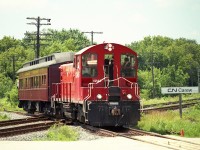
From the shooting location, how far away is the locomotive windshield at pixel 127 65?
18891 mm

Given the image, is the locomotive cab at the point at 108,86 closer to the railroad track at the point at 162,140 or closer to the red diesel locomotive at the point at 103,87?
the red diesel locomotive at the point at 103,87

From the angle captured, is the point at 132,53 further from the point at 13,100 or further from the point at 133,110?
the point at 13,100

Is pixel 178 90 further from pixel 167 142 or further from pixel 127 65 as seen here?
pixel 167 142

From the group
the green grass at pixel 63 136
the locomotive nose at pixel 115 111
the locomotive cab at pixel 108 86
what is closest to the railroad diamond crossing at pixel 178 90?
the locomotive cab at pixel 108 86

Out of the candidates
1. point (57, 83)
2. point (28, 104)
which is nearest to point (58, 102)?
point (57, 83)

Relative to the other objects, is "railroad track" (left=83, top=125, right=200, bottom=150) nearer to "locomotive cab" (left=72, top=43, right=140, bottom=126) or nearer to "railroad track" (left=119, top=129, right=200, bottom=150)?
"railroad track" (left=119, top=129, right=200, bottom=150)

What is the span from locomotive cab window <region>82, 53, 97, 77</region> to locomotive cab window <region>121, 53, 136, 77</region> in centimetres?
131

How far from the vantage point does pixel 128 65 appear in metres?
19.0

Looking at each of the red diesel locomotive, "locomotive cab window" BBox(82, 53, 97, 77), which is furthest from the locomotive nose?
"locomotive cab window" BBox(82, 53, 97, 77)

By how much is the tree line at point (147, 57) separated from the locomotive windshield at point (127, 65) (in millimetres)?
29261

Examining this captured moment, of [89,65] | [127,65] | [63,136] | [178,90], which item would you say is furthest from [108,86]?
[178,90]

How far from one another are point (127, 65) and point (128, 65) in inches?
1.9

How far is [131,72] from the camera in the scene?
1905 cm

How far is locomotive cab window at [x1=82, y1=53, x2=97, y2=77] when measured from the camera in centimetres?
1842
